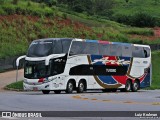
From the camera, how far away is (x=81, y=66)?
1419 inches

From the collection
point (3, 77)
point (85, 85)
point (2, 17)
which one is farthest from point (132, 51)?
point (2, 17)

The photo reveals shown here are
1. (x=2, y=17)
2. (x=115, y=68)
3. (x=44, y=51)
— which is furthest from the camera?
(x=2, y=17)

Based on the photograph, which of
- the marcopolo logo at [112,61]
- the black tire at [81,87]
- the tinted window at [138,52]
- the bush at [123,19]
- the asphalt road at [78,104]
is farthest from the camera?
the bush at [123,19]

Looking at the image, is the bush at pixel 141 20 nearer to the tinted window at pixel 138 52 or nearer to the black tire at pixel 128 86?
the tinted window at pixel 138 52

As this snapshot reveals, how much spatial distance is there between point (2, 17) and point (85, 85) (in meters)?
30.9

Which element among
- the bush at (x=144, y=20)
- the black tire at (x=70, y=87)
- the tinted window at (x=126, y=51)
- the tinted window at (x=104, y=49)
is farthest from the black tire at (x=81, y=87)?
the bush at (x=144, y=20)

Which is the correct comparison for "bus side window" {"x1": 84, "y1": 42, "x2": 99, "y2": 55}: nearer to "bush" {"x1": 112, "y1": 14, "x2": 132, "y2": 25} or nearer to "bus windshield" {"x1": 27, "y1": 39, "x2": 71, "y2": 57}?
"bus windshield" {"x1": 27, "y1": 39, "x2": 71, "y2": 57}

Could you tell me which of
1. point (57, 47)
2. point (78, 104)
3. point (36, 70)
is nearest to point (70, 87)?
point (36, 70)

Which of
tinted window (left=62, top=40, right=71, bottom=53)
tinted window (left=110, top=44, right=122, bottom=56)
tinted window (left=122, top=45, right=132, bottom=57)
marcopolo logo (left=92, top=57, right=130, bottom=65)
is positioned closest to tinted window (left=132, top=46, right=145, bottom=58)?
tinted window (left=122, top=45, right=132, bottom=57)

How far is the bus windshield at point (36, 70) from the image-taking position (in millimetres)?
34125

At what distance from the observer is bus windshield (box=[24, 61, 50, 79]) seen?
112 feet

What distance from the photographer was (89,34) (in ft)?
234

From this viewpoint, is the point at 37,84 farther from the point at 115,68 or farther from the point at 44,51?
the point at 115,68

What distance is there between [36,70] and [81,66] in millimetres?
3454
